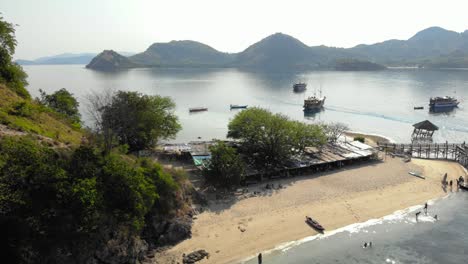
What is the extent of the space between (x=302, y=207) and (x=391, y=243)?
9293 millimetres

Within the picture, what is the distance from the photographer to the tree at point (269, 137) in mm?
46938

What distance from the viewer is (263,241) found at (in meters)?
30.9

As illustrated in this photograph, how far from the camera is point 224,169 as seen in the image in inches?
1540

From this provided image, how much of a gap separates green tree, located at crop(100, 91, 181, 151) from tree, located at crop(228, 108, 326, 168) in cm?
1083

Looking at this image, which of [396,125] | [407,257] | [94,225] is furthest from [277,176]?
[396,125]

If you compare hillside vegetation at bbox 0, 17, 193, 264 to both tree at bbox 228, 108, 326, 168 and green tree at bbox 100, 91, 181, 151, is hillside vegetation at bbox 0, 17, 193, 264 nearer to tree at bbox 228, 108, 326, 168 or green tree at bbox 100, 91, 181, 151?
green tree at bbox 100, 91, 181, 151

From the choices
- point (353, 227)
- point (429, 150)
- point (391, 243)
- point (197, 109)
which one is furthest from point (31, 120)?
point (197, 109)

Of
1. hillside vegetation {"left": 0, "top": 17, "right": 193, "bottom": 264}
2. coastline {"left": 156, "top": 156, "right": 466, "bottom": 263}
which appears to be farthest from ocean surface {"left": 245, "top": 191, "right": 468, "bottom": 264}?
hillside vegetation {"left": 0, "top": 17, "right": 193, "bottom": 264}

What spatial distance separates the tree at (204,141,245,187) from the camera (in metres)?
39.2

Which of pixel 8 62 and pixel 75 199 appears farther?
pixel 8 62

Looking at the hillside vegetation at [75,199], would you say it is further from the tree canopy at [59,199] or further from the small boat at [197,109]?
the small boat at [197,109]

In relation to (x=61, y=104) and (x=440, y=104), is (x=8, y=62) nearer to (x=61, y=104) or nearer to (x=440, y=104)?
(x=61, y=104)

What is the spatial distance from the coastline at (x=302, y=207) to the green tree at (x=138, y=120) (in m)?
18.2

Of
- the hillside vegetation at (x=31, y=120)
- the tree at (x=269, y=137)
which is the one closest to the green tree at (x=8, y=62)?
the hillside vegetation at (x=31, y=120)
